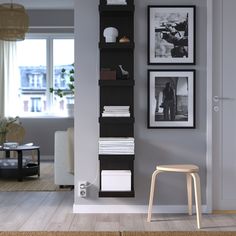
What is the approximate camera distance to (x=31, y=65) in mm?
9500

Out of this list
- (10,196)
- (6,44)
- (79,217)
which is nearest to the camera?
(79,217)

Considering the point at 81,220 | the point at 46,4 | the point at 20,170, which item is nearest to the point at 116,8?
the point at 81,220

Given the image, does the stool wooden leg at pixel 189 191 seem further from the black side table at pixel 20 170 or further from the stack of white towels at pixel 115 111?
the black side table at pixel 20 170

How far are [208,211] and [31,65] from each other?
19.1 ft

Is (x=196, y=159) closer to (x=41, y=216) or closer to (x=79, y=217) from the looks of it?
(x=79, y=217)

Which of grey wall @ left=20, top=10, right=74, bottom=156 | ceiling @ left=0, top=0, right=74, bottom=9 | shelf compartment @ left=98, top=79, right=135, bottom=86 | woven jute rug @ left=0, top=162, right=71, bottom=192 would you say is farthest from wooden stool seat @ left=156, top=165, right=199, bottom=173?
grey wall @ left=20, top=10, right=74, bottom=156

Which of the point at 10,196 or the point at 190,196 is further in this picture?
the point at 10,196

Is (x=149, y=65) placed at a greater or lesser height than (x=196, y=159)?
greater

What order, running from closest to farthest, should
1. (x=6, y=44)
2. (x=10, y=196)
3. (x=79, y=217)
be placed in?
(x=79, y=217)
(x=10, y=196)
(x=6, y=44)

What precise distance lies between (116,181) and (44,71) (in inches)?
217

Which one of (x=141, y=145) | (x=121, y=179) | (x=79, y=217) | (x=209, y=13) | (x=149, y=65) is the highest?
(x=209, y=13)

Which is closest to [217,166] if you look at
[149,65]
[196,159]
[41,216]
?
[196,159]

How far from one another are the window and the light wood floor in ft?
15.3

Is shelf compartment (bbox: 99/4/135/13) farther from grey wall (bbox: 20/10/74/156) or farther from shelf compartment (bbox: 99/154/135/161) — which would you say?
grey wall (bbox: 20/10/74/156)
